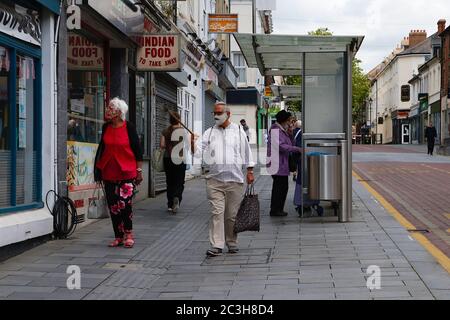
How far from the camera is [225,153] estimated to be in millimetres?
8719

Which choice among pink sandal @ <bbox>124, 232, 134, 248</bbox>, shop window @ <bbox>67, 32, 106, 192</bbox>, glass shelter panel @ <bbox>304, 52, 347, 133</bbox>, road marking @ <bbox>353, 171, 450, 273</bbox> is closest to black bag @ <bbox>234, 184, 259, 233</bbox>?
pink sandal @ <bbox>124, 232, 134, 248</bbox>

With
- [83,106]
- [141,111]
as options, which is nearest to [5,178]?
[83,106]

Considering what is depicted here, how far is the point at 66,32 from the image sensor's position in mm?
10273

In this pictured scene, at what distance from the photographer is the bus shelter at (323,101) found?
11.5m

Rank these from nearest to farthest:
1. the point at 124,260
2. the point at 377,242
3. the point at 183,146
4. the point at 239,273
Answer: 1. the point at 239,273
2. the point at 124,260
3. the point at 377,242
4. the point at 183,146

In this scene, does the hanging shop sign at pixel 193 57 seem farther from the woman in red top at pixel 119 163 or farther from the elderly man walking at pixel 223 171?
the elderly man walking at pixel 223 171

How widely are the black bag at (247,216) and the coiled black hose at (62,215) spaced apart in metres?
2.41

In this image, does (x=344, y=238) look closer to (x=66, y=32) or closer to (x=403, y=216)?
(x=403, y=216)

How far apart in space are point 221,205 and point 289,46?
426cm

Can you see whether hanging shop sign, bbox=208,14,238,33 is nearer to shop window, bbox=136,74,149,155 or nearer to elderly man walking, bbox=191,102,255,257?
shop window, bbox=136,74,149,155

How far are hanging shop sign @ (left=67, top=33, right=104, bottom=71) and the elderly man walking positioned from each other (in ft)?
10.6
